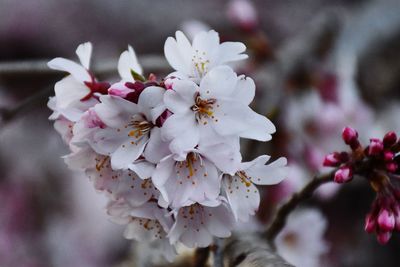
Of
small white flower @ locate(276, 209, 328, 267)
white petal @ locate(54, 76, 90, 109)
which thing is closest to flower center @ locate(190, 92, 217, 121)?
white petal @ locate(54, 76, 90, 109)

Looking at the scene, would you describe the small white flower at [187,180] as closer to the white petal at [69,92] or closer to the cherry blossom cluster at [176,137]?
the cherry blossom cluster at [176,137]

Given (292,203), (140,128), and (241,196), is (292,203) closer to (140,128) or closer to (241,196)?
(241,196)

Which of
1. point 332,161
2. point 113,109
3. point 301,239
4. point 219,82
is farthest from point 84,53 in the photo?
point 301,239

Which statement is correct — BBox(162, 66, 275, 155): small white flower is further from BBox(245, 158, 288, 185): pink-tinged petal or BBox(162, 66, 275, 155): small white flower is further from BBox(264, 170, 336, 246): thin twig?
BBox(264, 170, 336, 246): thin twig

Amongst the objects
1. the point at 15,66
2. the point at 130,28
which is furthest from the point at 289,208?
the point at 130,28

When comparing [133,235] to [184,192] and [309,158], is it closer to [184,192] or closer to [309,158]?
[184,192]

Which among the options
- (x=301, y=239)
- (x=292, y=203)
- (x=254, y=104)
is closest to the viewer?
(x=292, y=203)
